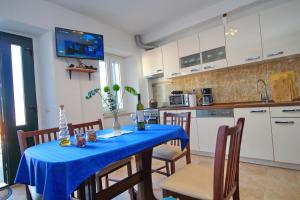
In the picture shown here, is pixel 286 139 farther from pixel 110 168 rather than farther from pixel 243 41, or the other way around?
pixel 110 168

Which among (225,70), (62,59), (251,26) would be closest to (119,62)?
(62,59)

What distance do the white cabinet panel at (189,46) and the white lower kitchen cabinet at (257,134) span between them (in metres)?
1.38

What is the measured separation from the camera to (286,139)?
2.53m

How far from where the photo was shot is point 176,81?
4328 millimetres

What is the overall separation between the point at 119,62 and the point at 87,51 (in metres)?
1.38

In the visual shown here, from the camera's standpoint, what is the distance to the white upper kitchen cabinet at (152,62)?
166 inches

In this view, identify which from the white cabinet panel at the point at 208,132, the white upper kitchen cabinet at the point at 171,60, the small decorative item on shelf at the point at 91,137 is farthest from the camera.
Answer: the white upper kitchen cabinet at the point at 171,60

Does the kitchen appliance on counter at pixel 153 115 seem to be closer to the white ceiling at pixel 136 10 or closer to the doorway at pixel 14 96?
the white ceiling at pixel 136 10

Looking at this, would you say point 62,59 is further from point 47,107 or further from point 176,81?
point 176,81

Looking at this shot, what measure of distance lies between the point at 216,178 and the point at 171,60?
318cm

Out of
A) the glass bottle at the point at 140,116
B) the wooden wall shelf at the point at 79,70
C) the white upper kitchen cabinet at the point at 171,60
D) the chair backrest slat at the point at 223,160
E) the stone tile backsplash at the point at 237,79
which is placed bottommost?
the chair backrest slat at the point at 223,160

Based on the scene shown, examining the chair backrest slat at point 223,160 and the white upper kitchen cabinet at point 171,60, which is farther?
the white upper kitchen cabinet at point 171,60

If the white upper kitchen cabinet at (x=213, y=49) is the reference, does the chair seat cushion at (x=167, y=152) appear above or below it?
below

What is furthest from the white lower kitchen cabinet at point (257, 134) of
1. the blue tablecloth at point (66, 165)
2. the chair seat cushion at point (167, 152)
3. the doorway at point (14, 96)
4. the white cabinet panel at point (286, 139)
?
the doorway at point (14, 96)
